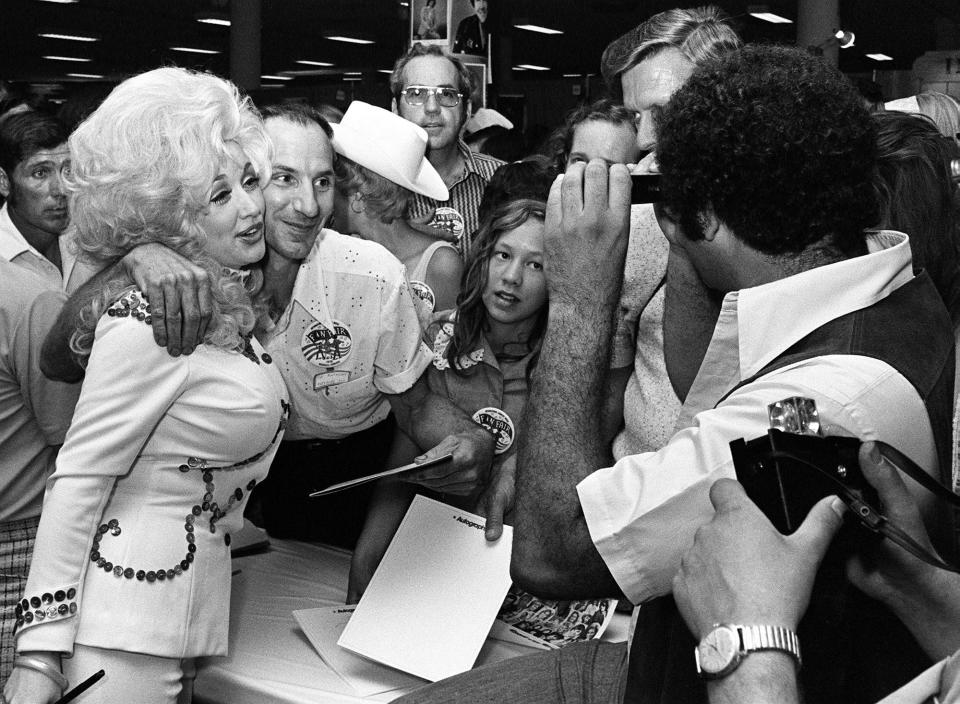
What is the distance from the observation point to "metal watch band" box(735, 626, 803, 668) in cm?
100

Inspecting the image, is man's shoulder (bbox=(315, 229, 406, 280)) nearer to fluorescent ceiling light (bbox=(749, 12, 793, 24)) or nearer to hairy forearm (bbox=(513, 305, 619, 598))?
hairy forearm (bbox=(513, 305, 619, 598))

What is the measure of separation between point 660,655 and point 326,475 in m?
1.39

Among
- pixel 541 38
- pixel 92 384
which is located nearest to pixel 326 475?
pixel 92 384

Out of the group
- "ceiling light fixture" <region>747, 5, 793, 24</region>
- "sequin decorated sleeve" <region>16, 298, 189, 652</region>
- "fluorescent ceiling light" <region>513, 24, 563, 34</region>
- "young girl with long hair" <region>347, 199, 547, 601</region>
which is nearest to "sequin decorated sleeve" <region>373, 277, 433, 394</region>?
"young girl with long hair" <region>347, 199, 547, 601</region>

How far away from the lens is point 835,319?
1274 mm

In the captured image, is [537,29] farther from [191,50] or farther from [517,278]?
[517,278]

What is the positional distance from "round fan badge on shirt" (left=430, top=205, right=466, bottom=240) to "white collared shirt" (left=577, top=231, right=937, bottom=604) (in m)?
2.11

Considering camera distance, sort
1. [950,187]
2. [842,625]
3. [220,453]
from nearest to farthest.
A: [842,625] → [950,187] → [220,453]

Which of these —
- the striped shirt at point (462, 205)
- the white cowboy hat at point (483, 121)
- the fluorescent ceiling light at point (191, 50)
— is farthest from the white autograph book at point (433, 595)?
the fluorescent ceiling light at point (191, 50)

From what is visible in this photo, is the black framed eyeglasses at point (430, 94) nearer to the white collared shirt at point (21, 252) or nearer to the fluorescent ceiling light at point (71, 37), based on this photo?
the white collared shirt at point (21, 252)

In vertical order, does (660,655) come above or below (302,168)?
below

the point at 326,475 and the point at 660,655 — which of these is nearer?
the point at 660,655

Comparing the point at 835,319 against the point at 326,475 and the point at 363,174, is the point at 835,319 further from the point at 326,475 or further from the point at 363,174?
the point at 363,174

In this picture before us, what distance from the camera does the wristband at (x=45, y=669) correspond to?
5.19 ft
